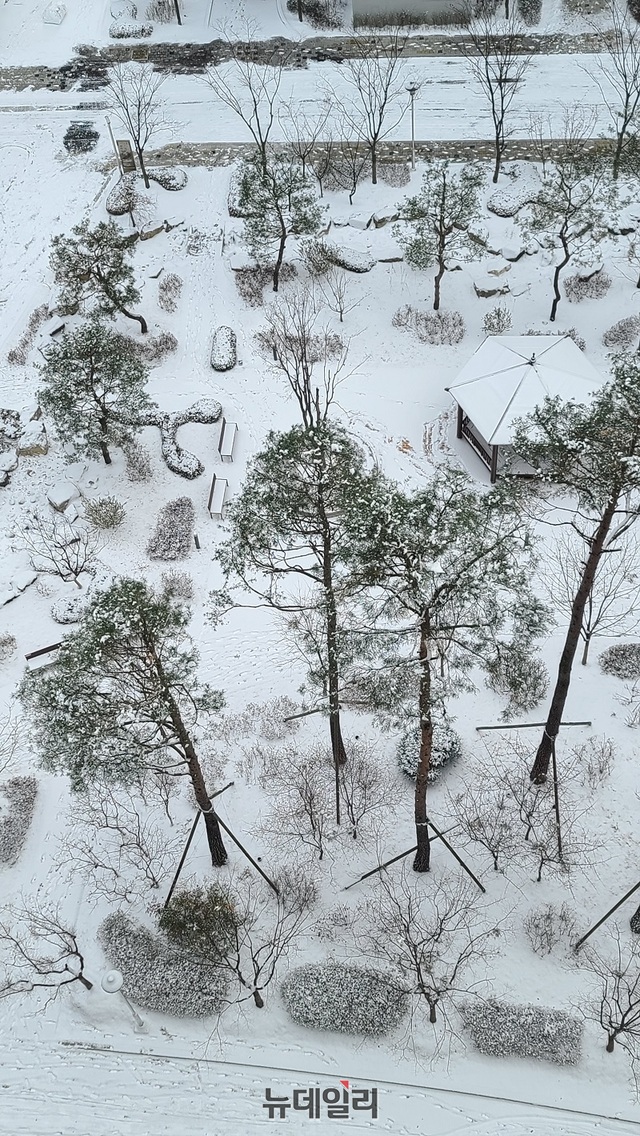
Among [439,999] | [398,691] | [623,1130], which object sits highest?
[398,691]

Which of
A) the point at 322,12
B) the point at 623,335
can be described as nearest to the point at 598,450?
the point at 623,335

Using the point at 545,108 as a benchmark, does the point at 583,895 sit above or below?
below

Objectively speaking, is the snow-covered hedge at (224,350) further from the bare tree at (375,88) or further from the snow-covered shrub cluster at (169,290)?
the bare tree at (375,88)

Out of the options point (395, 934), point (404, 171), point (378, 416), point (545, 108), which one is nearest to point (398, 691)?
point (395, 934)

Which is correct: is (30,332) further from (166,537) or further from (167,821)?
(167,821)

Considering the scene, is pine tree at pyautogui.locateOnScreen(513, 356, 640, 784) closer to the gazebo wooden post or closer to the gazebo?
the gazebo

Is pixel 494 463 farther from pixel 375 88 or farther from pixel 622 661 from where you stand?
pixel 375 88

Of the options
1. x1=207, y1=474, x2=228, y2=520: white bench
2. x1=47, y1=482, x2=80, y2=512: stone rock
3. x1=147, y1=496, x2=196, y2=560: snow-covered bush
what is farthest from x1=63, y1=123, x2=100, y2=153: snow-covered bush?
x1=147, y1=496, x2=196, y2=560: snow-covered bush

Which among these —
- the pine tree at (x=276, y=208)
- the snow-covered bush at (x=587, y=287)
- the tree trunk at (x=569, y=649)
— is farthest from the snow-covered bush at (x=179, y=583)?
the snow-covered bush at (x=587, y=287)
